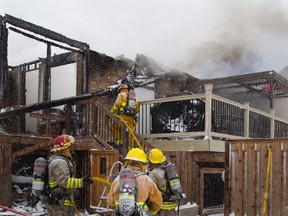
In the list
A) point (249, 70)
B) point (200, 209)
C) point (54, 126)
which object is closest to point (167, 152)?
point (200, 209)

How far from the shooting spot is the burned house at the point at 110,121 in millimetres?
7855

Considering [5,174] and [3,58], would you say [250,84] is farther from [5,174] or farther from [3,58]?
[5,174]

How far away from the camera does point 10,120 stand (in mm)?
11047

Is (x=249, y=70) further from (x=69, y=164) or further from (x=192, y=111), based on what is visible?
(x=69, y=164)

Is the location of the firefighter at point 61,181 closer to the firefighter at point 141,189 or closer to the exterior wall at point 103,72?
the firefighter at point 141,189

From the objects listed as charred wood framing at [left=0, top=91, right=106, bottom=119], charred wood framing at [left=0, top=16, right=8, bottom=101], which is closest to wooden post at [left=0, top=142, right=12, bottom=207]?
charred wood framing at [left=0, top=91, right=106, bottom=119]

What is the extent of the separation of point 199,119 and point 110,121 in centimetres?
229

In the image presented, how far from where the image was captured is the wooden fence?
7148mm

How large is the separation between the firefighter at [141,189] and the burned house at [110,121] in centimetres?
306

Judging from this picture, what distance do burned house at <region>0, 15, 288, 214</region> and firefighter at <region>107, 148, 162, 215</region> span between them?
10.0ft

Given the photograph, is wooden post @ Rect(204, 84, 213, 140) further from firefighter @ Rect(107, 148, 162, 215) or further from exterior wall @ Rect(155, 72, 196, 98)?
firefighter @ Rect(107, 148, 162, 215)

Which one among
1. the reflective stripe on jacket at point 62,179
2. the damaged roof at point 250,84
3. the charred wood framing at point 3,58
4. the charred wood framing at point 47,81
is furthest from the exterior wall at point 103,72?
the reflective stripe on jacket at point 62,179

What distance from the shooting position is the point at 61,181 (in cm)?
514

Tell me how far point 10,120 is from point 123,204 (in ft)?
26.7
